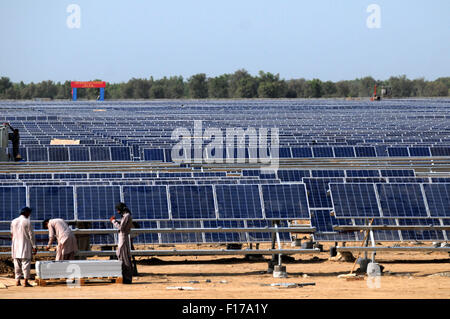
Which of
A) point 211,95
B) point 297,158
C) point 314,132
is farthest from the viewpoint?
point 211,95

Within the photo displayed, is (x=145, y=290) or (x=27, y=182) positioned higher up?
(x=27, y=182)

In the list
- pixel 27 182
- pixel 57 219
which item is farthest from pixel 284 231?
pixel 27 182

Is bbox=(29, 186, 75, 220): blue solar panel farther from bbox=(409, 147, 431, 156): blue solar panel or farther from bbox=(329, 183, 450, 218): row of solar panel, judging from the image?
bbox=(409, 147, 431, 156): blue solar panel

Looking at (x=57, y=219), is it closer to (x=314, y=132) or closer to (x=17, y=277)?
(x=17, y=277)

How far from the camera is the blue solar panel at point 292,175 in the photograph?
25594 millimetres

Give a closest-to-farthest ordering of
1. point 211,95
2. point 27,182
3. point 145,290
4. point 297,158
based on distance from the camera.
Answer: point 145,290 → point 27,182 → point 297,158 → point 211,95

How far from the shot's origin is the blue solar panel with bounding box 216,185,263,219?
20.3 m

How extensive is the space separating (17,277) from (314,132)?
37.5 meters

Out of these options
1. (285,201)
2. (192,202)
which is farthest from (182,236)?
(285,201)

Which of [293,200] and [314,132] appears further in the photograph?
[314,132]


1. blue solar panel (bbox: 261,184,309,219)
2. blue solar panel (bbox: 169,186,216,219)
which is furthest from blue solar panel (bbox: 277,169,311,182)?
blue solar panel (bbox: 169,186,216,219)

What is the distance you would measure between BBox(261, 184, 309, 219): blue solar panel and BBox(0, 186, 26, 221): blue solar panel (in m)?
5.39

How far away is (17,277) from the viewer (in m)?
18.0

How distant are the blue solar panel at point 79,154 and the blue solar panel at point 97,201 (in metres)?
17.4
